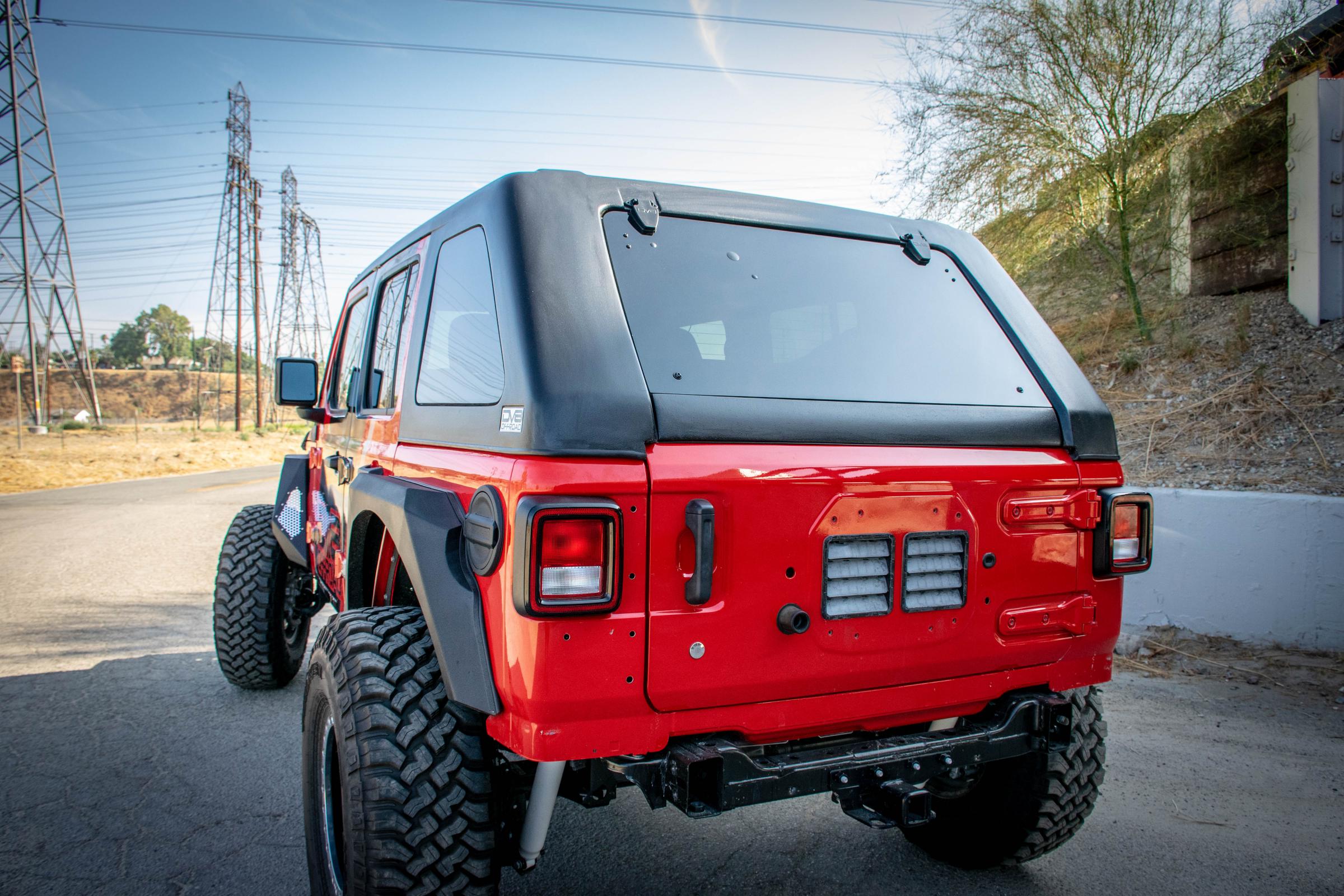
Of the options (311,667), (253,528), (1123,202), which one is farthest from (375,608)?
(1123,202)

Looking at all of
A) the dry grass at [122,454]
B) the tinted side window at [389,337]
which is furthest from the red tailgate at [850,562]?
the dry grass at [122,454]

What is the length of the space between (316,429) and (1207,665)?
16.6ft

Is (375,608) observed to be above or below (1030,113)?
below

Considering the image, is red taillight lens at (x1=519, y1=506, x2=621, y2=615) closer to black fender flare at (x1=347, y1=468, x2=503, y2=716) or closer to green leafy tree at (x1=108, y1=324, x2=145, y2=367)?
black fender flare at (x1=347, y1=468, x2=503, y2=716)

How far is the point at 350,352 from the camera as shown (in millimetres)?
3842

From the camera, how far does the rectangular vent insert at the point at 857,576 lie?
1927mm

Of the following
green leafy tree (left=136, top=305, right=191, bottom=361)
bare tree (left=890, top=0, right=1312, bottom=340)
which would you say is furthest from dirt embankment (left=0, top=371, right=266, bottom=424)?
bare tree (left=890, top=0, right=1312, bottom=340)

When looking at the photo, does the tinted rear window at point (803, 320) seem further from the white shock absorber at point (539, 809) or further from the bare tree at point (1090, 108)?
the bare tree at point (1090, 108)

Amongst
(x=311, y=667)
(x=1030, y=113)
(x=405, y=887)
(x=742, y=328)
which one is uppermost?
(x=1030, y=113)

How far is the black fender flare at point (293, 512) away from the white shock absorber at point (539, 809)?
2.44 metres

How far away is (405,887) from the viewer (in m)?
1.81

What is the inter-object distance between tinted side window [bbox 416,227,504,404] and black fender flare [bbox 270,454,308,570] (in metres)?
1.89

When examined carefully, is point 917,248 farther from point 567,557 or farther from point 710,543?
point 567,557

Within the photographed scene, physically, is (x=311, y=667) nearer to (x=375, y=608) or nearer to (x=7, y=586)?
(x=375, y=608)
